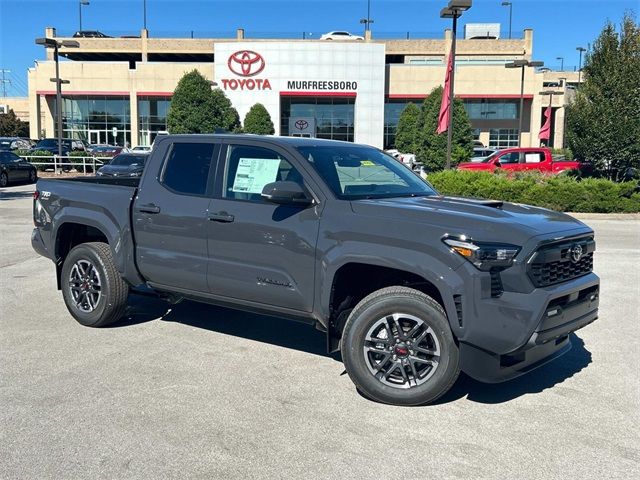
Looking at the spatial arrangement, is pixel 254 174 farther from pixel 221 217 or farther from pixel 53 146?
pixel 53 146

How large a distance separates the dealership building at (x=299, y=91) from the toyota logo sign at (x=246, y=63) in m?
0.08

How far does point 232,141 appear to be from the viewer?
5.19 m

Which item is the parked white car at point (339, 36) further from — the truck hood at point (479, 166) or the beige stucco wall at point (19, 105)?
the beige stucco wall at point (19, 105)

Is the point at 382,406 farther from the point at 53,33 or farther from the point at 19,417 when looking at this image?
the point at 53,33

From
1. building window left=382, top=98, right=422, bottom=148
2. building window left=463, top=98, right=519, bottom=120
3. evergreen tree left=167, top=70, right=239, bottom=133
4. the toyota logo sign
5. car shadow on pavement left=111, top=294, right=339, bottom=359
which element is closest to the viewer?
car shadow on pavement left=111, top=294, right=339, bottom=359

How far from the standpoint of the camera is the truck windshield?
4777 mm

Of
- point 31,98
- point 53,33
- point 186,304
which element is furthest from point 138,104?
point 186,304

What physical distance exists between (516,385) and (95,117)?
58.9 m

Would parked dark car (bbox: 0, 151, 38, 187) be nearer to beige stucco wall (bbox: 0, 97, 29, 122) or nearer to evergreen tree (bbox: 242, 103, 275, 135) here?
evergreen tree (bbox: 242, 103, 275, 135)

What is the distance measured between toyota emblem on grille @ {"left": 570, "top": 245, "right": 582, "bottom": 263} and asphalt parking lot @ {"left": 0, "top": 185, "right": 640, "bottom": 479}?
102cm

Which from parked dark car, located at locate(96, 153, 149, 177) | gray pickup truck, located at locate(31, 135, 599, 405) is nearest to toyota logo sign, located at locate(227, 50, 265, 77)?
parked dark car, located at locate(96, 153, 149, 177)

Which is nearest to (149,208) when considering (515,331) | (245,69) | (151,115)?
(515,331)

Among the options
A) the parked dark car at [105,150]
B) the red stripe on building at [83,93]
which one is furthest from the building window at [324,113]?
the parked dark car at [105,150]

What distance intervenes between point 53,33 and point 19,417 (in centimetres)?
7497
